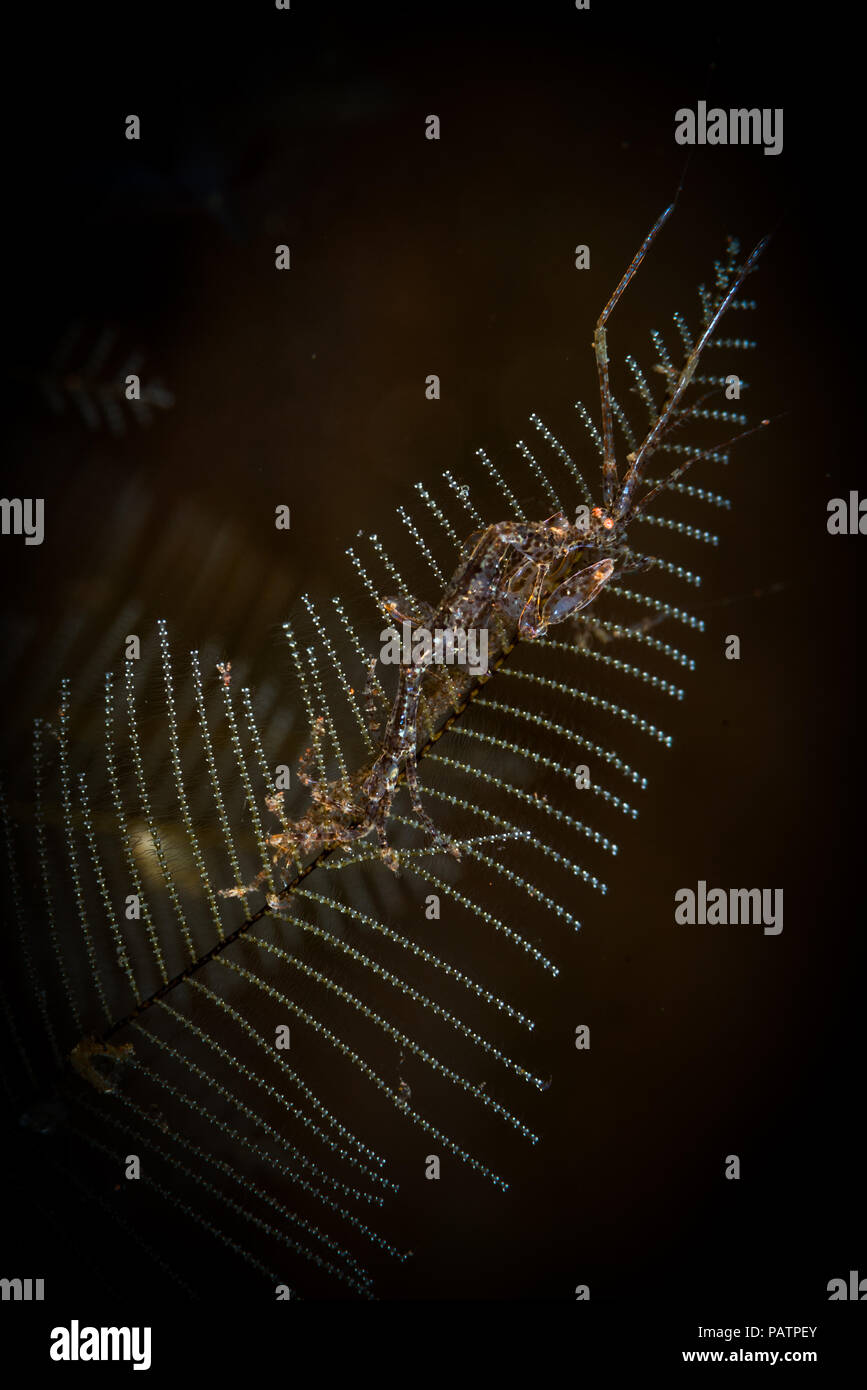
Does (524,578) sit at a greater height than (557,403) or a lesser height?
lesser

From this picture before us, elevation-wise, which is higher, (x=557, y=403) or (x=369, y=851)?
(x=557, y=403)

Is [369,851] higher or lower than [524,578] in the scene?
lower

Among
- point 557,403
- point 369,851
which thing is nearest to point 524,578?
point 557,403

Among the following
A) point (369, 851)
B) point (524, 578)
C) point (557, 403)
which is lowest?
point (369, 851)

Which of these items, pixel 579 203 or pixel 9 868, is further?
pixel 9 868

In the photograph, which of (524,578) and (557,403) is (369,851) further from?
(557,403)

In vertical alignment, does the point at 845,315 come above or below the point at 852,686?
above
